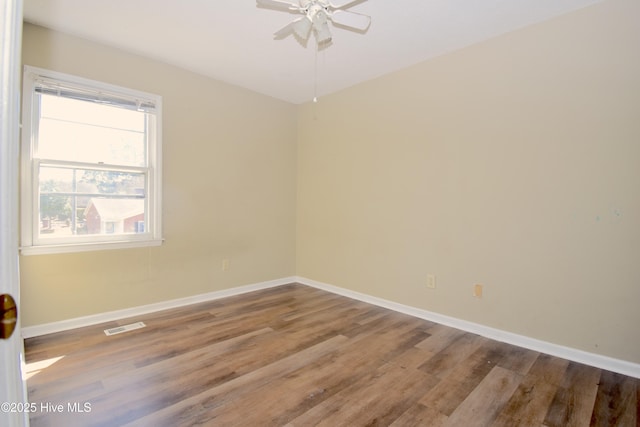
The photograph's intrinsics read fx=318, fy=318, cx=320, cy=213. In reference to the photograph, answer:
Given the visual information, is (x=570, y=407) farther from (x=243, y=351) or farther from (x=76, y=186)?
(x=76, y=186)

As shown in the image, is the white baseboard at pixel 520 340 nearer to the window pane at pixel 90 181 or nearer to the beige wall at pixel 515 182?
the beige wall at pixel 515 182

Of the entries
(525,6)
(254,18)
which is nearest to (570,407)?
(525,6)

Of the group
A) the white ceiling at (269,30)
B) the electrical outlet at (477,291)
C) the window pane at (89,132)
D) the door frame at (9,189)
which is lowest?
the electrical outlet at (477,291)

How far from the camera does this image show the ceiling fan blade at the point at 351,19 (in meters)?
1.95

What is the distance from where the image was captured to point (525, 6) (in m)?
2.25

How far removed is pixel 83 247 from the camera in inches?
109

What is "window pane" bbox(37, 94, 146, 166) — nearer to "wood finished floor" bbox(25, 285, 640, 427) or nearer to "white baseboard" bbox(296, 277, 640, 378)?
"wood finished floor" bbox(25, 285, 640, 427)

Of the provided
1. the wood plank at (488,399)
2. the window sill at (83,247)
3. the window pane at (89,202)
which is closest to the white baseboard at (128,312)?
the window sill at (83,247)

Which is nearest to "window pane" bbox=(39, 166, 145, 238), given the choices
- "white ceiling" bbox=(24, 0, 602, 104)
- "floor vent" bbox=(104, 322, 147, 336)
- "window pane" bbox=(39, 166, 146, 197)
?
"window pane" bbox=(39, 166, 146, 197)

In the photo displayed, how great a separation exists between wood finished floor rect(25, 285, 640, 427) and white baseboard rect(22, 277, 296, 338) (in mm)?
98

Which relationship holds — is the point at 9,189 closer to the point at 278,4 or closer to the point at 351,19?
the point at 278,4

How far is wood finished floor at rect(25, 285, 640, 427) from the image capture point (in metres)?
1.69

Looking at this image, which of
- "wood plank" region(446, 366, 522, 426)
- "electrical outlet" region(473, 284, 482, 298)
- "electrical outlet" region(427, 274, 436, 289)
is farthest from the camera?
"electrical outlet" region(427, 274, 436, 289)

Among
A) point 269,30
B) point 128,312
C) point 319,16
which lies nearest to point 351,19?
point 319,16
